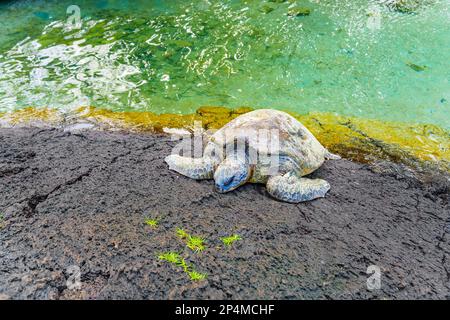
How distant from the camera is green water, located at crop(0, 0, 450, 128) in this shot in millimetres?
6043

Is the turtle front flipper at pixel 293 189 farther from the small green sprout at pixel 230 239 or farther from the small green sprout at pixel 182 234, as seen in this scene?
the small green sprout at pixel 182 234

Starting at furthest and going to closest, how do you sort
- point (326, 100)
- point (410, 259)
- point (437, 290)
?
point (326, 100)
point (410, 259)
point (437, 290)

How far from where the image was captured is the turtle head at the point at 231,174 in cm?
378

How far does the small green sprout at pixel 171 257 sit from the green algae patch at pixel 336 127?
2529 millimetres

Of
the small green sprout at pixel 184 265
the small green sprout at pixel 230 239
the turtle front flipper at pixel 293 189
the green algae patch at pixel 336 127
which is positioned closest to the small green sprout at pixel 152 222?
the small green sprout at pixel 184 265

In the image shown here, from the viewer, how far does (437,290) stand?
2889 millimetres

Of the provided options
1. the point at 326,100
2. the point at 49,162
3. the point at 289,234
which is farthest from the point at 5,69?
the point at 289,234

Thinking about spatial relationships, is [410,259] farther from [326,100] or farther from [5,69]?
[5,69]

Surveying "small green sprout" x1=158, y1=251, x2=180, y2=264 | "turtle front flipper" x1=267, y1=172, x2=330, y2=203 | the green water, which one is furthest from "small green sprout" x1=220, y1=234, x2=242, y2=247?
the green water

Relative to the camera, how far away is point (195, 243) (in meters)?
3.12

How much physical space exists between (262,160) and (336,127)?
6.34ft

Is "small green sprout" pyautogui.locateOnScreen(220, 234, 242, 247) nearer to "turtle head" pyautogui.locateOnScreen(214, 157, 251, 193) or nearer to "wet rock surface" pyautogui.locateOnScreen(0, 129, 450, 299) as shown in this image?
"wet rock surface" pyautogui.locateOnScreen(0, 129, 450, 299)

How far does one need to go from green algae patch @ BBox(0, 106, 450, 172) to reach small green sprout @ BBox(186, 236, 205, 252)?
2370 mm

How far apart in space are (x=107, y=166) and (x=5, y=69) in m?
4.34
